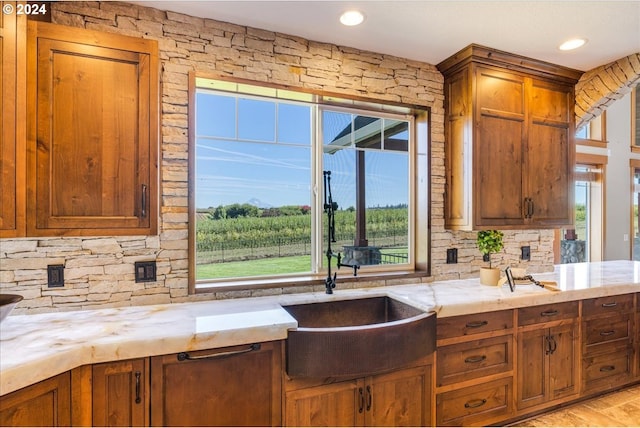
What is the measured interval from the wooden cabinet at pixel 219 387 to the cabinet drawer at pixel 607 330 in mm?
2318

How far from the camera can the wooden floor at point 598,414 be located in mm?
2293

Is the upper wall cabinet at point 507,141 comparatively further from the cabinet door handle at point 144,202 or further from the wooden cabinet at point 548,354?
the cabinet door handle at point 144,202

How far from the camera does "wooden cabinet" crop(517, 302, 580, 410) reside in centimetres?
227

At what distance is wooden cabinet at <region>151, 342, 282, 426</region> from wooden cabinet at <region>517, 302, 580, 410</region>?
1.66 m

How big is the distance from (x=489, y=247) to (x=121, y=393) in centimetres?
253

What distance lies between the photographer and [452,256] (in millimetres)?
2836

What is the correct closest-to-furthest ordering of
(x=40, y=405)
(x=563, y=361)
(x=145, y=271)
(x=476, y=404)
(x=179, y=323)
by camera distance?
1. (x=40, y=405)
2. (x=179, y=323)
3. (x=145, y=271)
4. (x=476, y=404)
5. (x=563, y=361)

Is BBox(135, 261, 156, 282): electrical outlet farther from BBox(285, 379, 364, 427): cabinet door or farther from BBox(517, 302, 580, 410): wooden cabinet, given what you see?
BBox(517, 302, 580, 410): wooden cabinet

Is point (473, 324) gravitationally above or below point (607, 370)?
above

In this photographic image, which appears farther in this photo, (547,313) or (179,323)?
(547,313)

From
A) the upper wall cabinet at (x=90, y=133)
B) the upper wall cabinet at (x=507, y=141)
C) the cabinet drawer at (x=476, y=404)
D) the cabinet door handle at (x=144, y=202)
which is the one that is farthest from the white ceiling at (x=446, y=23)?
the cabinet drawer at (x=476, y=404)

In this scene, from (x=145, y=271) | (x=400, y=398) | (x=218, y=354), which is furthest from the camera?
(x=145, y=271)

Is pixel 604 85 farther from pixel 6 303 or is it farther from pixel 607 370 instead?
pixel 6 303

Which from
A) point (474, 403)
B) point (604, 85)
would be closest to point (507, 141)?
point (604, 85)
